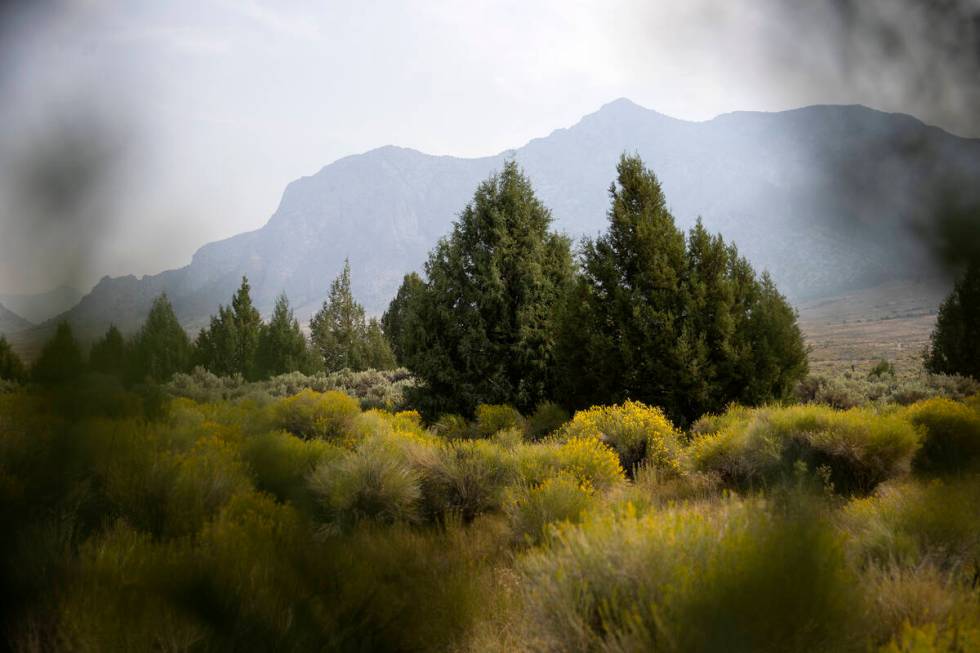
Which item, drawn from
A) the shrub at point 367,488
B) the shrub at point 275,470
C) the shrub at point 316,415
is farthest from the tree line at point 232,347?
the shrub at point 367,488

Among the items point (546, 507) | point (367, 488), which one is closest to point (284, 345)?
point (367, 488)

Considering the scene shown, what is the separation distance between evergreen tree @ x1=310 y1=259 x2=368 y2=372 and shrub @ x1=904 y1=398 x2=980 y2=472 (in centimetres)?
3401

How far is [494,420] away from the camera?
10.8 m

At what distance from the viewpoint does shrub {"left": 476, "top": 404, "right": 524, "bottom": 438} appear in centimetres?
1059

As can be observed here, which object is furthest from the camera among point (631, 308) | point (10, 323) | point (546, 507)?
point (631, 308)

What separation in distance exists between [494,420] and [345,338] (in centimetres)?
3133

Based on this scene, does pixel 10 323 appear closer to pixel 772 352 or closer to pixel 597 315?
pixel 597 315

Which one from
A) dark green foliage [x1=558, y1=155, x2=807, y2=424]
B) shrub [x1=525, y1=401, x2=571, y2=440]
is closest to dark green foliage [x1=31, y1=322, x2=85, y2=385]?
shrub [x1=525, y1=401, x2=571, y2=440]

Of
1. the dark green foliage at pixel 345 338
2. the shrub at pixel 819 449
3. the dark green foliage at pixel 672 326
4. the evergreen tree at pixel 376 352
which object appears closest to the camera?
the shrub at pixel 819 449

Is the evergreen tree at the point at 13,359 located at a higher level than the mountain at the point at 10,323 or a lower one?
lower

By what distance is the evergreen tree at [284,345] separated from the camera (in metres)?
30.3

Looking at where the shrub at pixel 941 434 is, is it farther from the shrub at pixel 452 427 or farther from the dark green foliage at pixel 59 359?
the dark green foliage at pixel 59 359

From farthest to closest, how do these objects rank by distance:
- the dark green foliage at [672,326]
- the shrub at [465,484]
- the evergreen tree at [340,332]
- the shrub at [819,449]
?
the evergreen tree at [340,332] < the dark green foliage at [672,326] < the shrub at [819,449] < the shrub at [465,484]

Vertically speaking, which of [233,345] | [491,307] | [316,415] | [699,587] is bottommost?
[699,587]
